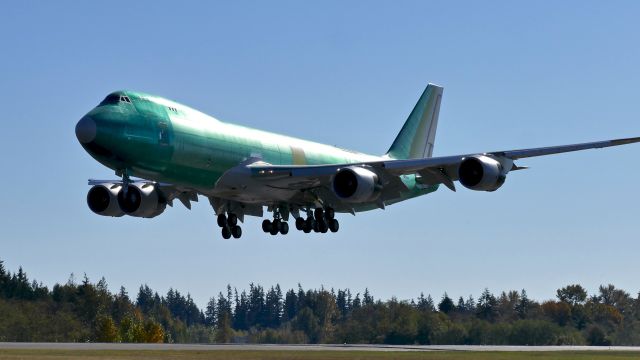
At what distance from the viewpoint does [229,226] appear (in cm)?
6862

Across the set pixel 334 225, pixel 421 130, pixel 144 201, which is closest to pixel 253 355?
pixel 334 225

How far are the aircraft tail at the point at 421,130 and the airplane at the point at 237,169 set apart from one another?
925 centimetres

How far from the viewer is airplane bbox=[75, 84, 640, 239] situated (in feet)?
184

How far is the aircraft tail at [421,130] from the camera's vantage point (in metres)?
81.8

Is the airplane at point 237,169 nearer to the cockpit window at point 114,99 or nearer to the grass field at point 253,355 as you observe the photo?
the cockpit window at point 114,99

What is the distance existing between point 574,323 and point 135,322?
4309cm

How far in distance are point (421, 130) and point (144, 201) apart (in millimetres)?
26141

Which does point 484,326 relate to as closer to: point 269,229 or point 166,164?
point 269,229

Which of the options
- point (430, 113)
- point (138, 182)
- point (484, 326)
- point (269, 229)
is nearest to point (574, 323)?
point (484, 326)

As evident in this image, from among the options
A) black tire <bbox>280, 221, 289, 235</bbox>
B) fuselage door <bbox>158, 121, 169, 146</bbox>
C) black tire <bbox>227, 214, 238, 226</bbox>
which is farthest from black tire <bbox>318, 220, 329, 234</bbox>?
fuselage door <bbox>158, 121, 169, 146</bbox>

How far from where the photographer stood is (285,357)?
176 feet

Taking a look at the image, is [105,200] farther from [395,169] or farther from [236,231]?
[395,169]

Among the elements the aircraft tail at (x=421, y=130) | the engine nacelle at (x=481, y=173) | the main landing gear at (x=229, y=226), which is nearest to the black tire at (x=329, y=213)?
the main landing gear at (x=229, y=226)

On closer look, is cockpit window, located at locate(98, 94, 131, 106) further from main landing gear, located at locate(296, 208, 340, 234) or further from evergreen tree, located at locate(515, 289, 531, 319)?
evergreen tree, located at locate(515, 289, 531, 319)
